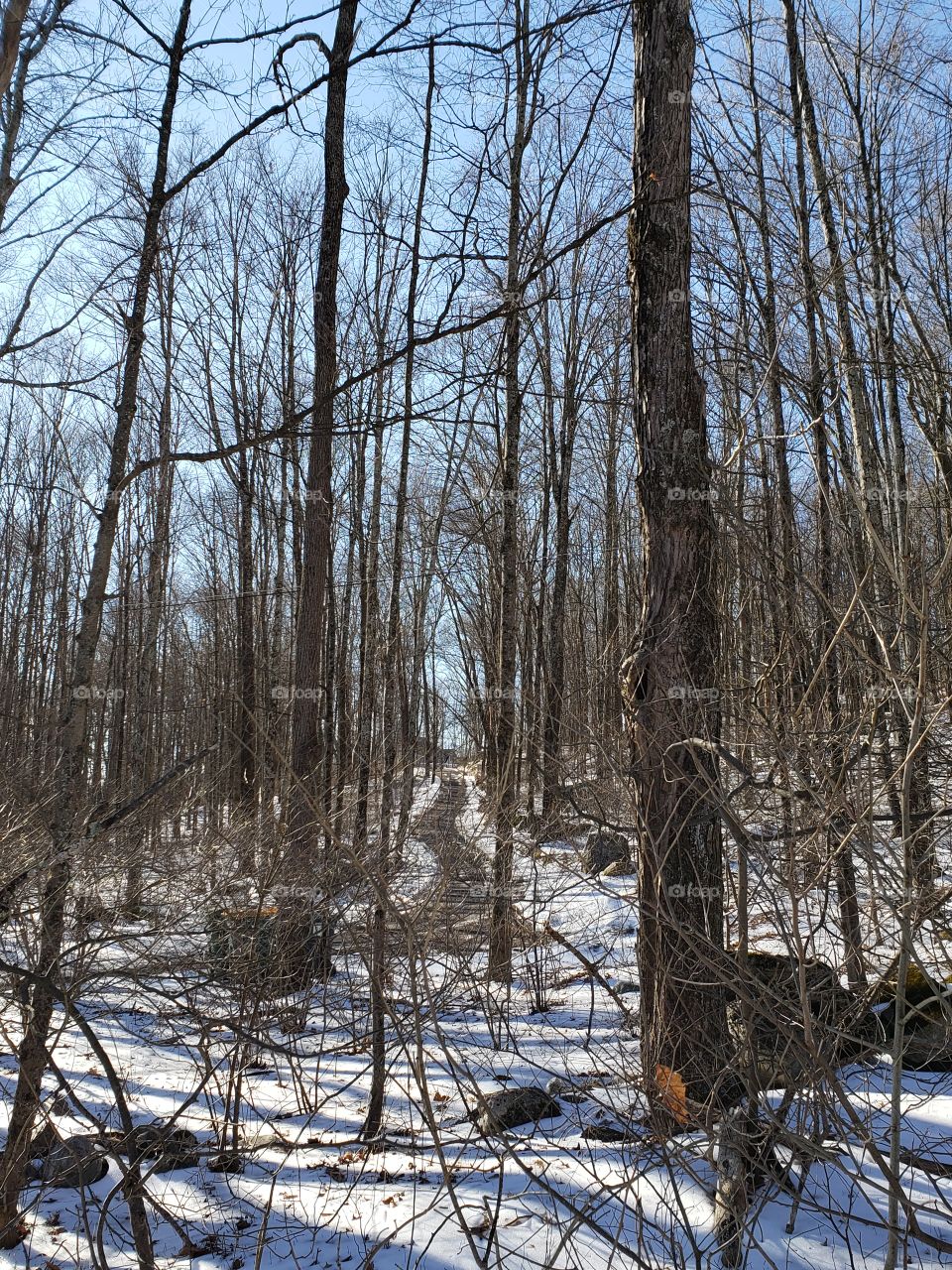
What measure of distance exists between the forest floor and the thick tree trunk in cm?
45

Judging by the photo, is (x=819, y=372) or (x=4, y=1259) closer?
(x=4, y=1259)

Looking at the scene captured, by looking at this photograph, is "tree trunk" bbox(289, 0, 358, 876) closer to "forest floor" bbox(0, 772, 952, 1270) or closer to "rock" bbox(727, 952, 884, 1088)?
"forest floor" bbox(0, 772, 952, 1270)

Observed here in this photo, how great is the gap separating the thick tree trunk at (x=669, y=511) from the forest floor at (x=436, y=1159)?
17.6 inches

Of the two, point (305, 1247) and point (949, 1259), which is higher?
point (949, 1259)

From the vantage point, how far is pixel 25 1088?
13.0 ft

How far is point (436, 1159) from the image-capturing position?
5156 mm

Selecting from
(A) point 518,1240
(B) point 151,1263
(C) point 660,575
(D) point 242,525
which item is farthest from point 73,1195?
(D) point 242,525

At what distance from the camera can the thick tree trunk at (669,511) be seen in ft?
15.2

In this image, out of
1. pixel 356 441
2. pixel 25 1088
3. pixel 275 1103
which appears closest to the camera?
pixel 25 1088

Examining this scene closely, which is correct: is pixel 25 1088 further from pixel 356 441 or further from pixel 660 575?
pixel 356 441

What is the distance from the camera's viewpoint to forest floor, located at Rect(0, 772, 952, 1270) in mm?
3104

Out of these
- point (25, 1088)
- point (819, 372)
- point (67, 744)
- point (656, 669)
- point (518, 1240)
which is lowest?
point (518, 1240)

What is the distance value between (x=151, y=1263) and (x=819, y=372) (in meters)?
7.13

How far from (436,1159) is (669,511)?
3.95 meters
